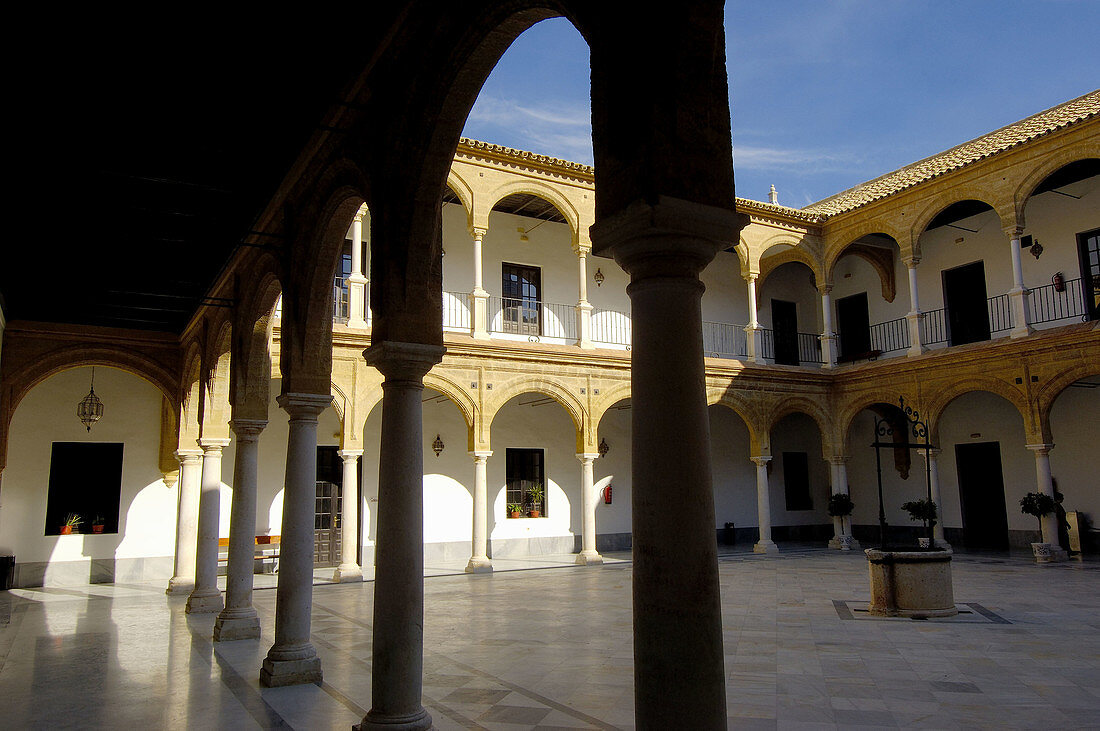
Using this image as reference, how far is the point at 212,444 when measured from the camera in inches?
403

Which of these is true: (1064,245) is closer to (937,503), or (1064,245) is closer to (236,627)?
(937,503)

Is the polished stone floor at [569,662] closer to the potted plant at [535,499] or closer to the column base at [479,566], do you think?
the column base at [479,566]

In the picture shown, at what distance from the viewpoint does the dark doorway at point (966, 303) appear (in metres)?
18.1

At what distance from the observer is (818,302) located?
869 inches

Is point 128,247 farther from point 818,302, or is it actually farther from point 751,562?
point 818,302

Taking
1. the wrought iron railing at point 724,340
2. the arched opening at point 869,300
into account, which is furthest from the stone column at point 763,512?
the arched opening at point 869,300

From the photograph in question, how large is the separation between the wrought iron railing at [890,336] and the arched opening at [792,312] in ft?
5.39

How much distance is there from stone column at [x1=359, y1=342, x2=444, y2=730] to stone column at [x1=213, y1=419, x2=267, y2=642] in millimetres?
4163

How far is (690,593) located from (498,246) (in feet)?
52.6

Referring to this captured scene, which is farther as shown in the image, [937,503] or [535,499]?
[535,499]

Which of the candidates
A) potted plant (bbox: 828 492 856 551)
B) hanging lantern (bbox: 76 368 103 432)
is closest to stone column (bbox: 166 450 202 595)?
hanging lantern (bbox: 76 368 103 432)

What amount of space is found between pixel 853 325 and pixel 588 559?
10.5 meters

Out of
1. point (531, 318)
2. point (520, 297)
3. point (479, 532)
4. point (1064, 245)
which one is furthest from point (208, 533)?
point (1064, 245)

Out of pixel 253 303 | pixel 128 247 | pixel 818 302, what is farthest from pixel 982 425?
pixel 128 247
